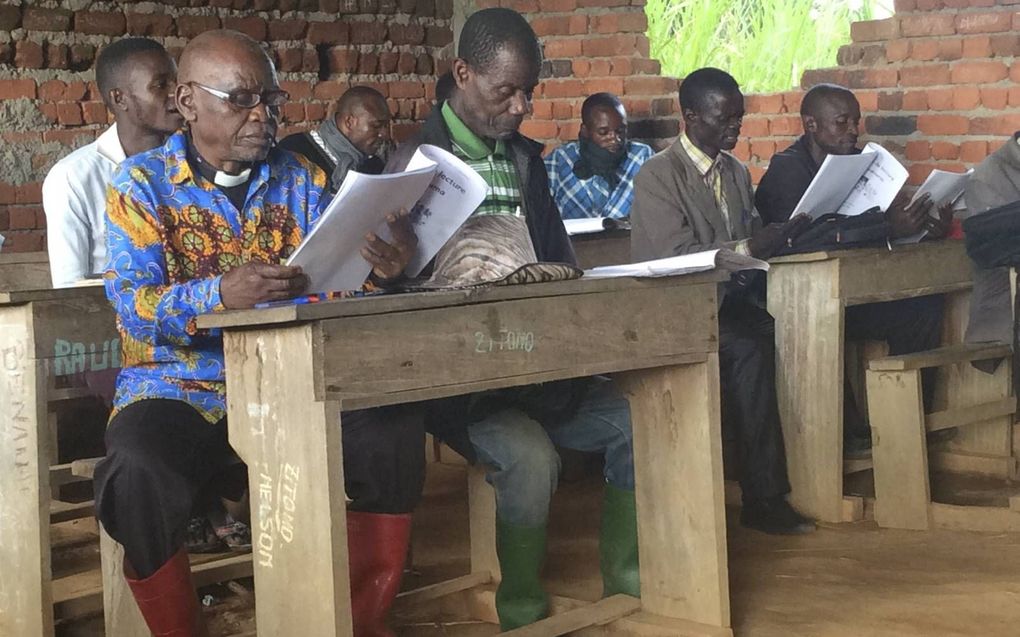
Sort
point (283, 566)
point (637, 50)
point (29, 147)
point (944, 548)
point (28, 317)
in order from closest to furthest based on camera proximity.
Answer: point (283, 566)
point (28, 317)
point (944, 548)
point (29, 147)
point (637, 50)

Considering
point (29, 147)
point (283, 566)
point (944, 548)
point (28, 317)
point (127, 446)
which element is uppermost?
point (29, 147)

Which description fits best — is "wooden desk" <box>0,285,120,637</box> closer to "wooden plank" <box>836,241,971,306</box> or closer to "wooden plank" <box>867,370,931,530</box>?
"wooden plank" <box>836,241,971,306</box>

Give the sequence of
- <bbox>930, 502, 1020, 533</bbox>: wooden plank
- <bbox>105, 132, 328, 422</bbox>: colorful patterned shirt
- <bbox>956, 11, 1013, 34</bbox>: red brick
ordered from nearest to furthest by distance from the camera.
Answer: <bbox>105, 132, 328, 422</bbox>: colorful patterned shirt
<bbox>930, 502, 1020, 533</bbox>: wooden plank
<bbox>956, 11, 1013, 34</bbox>: red brick

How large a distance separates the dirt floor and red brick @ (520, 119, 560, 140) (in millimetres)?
2604

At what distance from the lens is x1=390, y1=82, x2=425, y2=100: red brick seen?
677cm

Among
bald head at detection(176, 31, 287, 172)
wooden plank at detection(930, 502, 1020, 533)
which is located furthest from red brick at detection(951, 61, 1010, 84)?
bald head at detection(176, 31, 287, 172)

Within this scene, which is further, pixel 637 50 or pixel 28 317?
pixel 637 50

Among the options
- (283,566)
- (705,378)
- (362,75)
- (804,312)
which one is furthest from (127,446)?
(362,75)

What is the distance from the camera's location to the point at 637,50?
651 cm

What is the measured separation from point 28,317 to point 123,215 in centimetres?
38

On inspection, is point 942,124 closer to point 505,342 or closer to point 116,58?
point 116,58

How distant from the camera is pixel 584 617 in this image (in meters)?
3.14

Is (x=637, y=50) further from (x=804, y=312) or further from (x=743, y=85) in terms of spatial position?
(x=804, y=312)

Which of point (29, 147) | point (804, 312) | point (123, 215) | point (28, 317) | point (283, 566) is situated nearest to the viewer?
point (283, 566)
